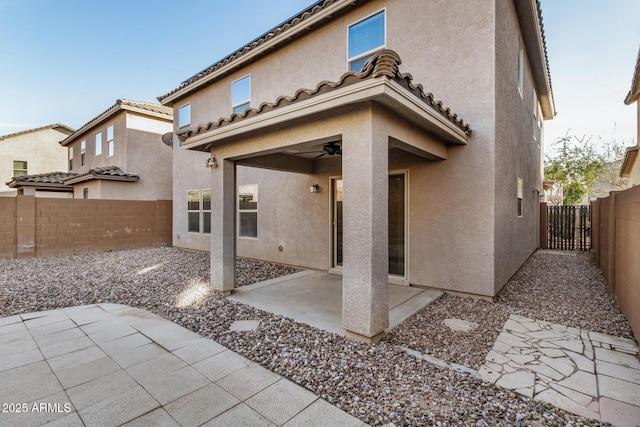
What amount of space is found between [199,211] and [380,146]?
10.4 metres

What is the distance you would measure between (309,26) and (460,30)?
13.4ft

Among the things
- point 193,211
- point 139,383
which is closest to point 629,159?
point 139,383

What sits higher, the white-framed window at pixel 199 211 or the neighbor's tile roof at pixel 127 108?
the neighbor's tile roof at pixel 127 108

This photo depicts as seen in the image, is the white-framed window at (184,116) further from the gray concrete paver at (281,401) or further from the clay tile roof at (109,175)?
the gray concrete paver at (281,401)

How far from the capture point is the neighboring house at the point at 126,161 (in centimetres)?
1514

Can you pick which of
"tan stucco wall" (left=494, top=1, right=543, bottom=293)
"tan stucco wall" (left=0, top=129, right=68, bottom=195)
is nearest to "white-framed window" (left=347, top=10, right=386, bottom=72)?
"tan stucco wall" (left=494, top=1, right=543, bottom=293)

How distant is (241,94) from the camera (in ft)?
35.6

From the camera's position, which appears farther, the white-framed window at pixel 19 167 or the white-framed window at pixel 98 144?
the white-framed window at pixel 19 167

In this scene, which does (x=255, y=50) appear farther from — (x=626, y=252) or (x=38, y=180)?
(x=38, y=180)

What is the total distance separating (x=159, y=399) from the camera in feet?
9.78

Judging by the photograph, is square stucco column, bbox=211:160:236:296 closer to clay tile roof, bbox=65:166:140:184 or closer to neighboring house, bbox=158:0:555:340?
neighboring house, bbox=158:0:555:340

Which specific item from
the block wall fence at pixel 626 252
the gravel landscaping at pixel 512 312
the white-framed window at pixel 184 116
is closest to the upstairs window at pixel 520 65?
the block wall fence at pixel 626 252

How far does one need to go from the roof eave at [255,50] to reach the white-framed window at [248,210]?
4.18m

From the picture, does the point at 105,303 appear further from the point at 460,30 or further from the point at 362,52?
the point at 460,30
